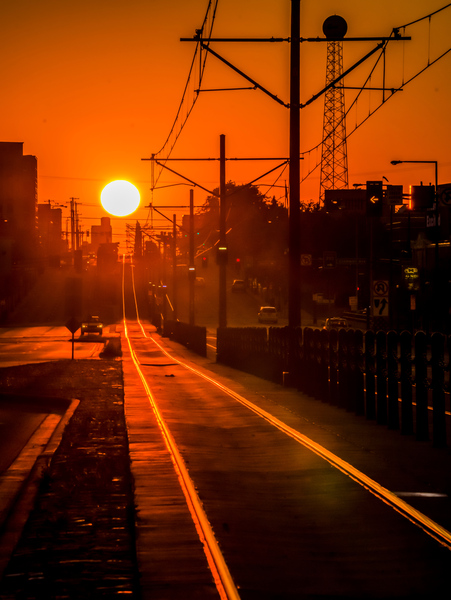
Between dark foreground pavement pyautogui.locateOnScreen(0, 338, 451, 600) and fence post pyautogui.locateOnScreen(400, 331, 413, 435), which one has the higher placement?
fence post pyautogui.locateOnScreen(400, 331, 413, 435)

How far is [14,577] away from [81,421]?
369 inches

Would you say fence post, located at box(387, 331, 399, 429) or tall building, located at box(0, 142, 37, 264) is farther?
tall building, located at box(0, 142, 37, 264)

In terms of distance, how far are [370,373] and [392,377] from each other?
3.64ft

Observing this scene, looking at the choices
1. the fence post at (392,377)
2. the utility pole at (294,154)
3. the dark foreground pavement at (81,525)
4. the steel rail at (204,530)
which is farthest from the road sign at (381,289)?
the steel rail at (204,530)

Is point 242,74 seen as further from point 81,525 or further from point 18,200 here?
point 18,200

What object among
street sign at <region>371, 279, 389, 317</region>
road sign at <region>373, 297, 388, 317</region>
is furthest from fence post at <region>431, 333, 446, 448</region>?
road sign at <region>373, 297, 388, 317</region>

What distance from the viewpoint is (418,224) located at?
328ft

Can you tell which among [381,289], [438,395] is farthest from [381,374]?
[381,289]

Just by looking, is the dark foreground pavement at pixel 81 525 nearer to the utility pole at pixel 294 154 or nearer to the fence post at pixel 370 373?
the fence post at pixel 370 373

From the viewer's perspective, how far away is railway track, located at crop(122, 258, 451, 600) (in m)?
5.90

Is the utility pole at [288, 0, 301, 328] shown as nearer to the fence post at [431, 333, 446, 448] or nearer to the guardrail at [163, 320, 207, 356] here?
the fence post at [431, 333, 446, 448]

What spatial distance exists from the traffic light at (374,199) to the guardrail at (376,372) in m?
7.68

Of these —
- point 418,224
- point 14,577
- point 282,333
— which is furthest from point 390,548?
point 418,224

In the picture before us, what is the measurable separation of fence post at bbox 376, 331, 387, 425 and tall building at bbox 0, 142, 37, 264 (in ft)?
380
